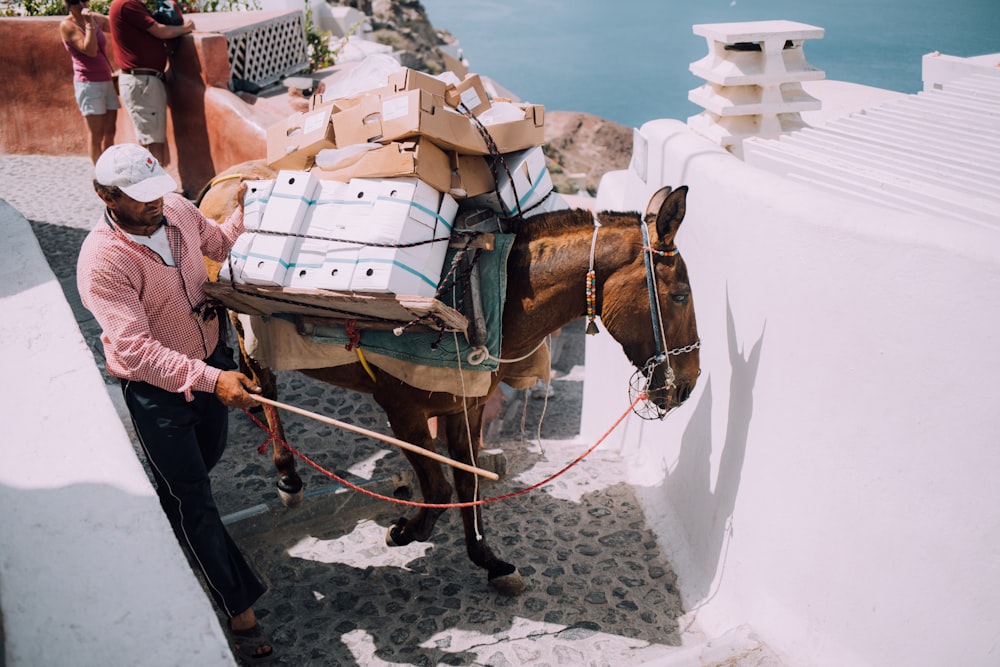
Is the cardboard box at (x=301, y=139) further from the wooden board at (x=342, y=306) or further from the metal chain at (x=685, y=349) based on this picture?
the metal chain at (x=685, y=349)

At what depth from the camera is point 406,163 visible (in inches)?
143

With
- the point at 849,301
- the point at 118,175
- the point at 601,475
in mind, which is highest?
the point at 118,175

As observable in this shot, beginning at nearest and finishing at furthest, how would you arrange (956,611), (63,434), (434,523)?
(63,434), (956,611), (434,523)

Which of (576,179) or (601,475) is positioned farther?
(576,179)

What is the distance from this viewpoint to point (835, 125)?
219 inches

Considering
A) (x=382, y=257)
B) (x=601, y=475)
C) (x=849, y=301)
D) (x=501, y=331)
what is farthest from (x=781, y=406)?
(x=601, y=475)

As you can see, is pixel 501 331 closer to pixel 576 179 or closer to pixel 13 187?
pixel 13 187

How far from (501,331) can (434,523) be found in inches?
56.4

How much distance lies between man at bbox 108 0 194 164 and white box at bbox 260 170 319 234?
5.07 meters

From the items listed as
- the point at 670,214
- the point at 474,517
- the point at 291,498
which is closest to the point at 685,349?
the point at 670,214

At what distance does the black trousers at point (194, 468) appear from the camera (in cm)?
349

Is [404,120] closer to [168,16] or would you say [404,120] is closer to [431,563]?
[431,563]

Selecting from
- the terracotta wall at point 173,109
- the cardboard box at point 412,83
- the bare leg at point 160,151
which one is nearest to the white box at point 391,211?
the cardboard box at point 412,83

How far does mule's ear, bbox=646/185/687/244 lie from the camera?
372 cm
